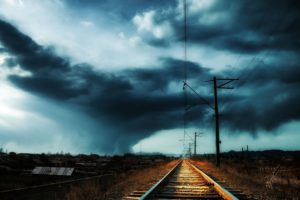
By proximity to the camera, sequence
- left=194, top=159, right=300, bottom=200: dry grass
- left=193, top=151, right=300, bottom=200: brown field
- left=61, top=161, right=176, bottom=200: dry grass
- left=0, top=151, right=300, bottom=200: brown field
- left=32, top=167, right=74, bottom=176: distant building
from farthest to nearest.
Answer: left=32, top=167, right=74, bottom=176: distant building < left=0, top=151, right=300, bottom=200: brown field < left=193, top=151, right=300, bottom=200: brown field < left=194, top=159, right=300, bottom=200: dry grass < left=61, top=161, right=176, bottom=200: dry grass

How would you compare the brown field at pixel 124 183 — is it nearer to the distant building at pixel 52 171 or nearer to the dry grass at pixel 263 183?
the dry grass at pixel 263 183

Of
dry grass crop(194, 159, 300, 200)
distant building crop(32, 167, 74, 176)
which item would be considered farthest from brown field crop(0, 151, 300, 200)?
distant building crop(32, 167, 74, 176)

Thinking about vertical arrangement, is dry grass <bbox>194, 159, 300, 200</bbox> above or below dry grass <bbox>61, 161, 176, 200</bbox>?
above

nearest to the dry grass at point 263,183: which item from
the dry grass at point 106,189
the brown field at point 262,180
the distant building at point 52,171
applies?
the brown field at point 262,180

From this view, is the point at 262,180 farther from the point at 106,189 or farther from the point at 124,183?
the point at 106,189

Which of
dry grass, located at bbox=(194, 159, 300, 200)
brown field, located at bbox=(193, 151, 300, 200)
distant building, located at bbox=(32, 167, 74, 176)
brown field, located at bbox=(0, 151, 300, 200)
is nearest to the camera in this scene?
dry grass, located at bbox=(194, 159, 300, 200)

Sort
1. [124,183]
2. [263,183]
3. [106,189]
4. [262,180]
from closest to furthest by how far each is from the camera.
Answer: [106,189], [263,183], [124,183], [262,180]

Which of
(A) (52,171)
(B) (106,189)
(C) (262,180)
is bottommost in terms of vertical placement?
(B) (106,189)

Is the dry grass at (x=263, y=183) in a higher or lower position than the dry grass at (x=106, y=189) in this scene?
higher

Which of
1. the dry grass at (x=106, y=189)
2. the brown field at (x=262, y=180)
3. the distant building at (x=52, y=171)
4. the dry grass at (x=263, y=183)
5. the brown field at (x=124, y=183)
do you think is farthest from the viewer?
the distant building at (x=52, y=171)

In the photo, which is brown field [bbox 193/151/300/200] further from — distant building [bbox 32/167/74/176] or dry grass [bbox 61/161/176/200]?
distant building [bbox 32/167/74/176]

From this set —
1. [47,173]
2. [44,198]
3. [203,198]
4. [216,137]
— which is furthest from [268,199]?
[216,137]

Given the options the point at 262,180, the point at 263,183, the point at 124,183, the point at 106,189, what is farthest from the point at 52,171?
the point at 263,183

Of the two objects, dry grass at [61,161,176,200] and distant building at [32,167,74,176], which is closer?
dry grass at [61,161,176,200]
